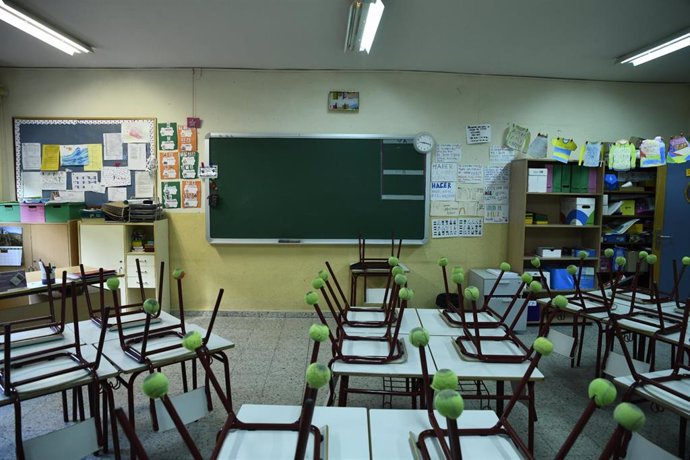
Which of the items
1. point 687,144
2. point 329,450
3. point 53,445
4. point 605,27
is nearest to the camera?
point 329,450

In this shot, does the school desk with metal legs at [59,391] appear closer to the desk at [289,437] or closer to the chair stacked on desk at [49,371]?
the chair stacked on desk at [49,371]

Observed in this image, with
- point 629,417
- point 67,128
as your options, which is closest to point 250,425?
point 629,417

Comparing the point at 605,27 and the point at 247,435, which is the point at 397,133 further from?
the point at 247,435

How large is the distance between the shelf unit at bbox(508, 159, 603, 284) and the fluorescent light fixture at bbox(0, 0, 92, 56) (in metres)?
4.35

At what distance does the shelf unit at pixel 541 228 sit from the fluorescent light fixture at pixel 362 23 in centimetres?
203

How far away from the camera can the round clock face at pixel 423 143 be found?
13.8 ft

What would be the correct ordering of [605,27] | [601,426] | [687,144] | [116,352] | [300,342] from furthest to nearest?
1. [687,144]
2. [300,342]
3. [605,27]
4. [601,426]
5. [116,352]

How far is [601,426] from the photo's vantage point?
233 cm

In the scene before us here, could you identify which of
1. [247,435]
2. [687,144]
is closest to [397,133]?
[687,144]

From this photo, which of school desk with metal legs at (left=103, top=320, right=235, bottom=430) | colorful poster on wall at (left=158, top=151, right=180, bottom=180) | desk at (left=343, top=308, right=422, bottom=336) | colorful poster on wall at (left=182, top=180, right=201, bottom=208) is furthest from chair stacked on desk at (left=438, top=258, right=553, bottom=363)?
colorful poster on wall at (left=158, top=151, right=180, bottom=180)

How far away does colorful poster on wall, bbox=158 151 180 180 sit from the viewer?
13.8 feet

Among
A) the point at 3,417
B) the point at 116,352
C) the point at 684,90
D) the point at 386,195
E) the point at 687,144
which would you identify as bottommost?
the point at 3,417

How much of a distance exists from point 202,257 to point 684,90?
19.1 ft

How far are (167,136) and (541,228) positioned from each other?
4.28 meters
